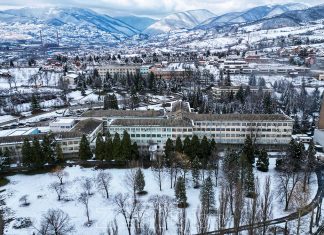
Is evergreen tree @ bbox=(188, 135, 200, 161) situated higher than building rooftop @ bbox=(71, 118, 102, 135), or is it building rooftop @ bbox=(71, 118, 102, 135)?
building rooftop @ bbox=(71, 118, 102, 135)

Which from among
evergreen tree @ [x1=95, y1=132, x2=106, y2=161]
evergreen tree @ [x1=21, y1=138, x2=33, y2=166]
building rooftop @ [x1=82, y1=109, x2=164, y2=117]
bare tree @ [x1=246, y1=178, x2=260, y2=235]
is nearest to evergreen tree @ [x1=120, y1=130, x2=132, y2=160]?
evergreen tree @ [x1=95, y1=132, x2=106, y2=161]

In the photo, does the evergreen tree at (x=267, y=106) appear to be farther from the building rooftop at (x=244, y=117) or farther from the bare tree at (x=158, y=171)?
the bare tree at (x=158, y=171)

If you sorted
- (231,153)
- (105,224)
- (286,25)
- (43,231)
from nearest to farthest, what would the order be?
(43,231)
(105,224)
(231,153)
(286,25)

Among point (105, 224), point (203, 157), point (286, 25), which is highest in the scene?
point (286, 25)

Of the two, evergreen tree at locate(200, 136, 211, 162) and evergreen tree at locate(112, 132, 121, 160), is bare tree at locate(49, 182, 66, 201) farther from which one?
evergreen tree at locate(200, 136, 211, 162)

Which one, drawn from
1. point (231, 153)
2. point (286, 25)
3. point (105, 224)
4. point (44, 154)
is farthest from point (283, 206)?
point (286, 25)

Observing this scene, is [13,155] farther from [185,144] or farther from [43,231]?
[185,144]

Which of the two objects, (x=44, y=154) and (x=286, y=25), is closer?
(x=44, y=154)

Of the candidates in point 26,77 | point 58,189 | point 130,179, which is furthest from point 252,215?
point 26,77
